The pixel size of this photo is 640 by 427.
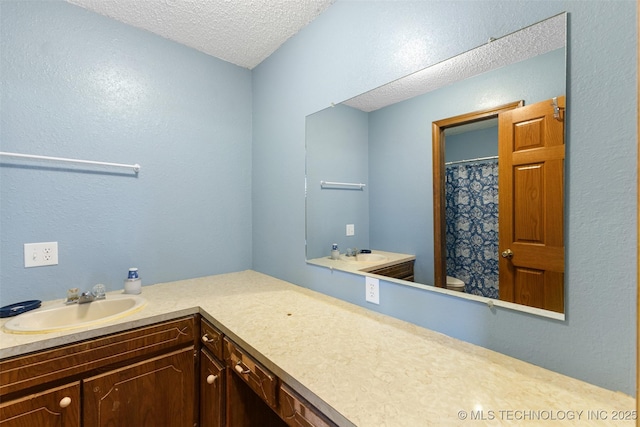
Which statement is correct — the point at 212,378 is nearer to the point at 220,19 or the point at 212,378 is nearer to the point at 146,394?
the point at 146,394

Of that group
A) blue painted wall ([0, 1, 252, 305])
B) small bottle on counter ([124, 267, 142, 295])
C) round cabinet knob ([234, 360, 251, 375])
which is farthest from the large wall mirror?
small bottle on counter ([124, 267, 142, 295])

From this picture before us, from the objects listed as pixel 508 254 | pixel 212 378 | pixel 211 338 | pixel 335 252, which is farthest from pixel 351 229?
pixel 212 378

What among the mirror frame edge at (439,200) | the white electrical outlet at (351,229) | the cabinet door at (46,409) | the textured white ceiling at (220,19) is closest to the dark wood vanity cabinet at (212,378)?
the cabinet door at (46,409)

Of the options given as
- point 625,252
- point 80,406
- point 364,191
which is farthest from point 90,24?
point 625,252

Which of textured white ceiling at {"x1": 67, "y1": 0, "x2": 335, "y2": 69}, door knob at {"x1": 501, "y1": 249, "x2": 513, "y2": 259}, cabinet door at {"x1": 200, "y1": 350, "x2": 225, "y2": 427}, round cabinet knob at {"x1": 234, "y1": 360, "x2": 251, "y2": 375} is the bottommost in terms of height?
cabinet door at {"x1": 200, "y1": 350, "x2": 225, "y2": 427}

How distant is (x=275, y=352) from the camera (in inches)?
36.9

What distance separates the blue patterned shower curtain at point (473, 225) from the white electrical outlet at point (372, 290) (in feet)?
1.11

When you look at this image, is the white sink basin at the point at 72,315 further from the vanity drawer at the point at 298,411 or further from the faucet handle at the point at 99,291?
the vanity drawer at the point at 298,411

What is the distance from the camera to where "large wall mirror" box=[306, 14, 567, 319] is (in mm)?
876

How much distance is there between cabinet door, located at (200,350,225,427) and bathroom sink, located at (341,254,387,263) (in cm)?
78

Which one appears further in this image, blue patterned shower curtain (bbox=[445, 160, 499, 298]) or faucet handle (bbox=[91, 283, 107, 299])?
faucet handle (bbox=[91, 283, 107, 299])

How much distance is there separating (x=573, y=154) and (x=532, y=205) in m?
0.17

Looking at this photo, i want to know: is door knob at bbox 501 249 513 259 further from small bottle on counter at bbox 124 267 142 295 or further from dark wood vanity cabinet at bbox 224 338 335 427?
small bottle on counter at bbox 124 267 142 295

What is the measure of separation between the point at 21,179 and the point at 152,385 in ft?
3.88
